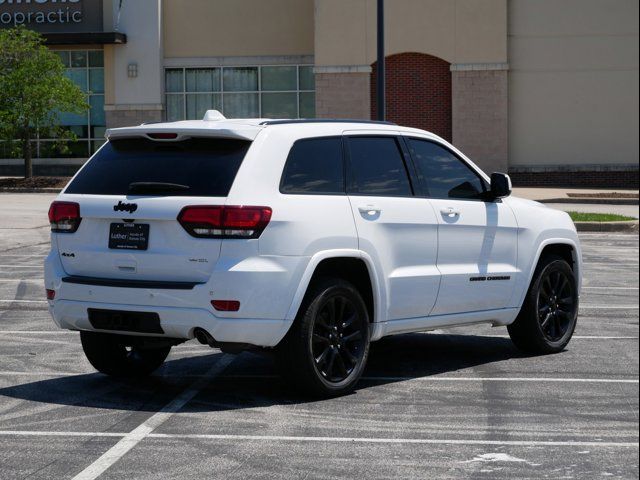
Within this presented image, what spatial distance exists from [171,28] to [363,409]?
4057 centimetres

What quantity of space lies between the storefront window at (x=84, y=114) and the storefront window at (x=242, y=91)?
285cm

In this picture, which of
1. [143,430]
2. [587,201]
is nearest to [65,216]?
[143,430]

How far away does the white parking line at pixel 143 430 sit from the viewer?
19.5ft

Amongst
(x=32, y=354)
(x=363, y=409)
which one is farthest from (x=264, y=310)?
(x=32, y=354)

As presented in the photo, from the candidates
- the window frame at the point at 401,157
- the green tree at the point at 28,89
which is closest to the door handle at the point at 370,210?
the window frame at the point at 401,157

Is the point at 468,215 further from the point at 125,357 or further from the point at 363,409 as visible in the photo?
the point at 125,357

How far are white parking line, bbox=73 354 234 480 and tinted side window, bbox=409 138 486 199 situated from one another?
2.11 m

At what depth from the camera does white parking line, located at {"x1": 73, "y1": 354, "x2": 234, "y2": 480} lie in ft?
19.5

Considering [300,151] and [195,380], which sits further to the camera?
[195,380]

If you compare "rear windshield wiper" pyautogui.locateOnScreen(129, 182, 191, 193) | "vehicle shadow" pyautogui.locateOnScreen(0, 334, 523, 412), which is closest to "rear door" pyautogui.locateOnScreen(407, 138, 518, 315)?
"vehicle shadow" pyautogui.locateOnScreen(0, 334, 523, 412)

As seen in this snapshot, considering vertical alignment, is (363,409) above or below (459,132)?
below

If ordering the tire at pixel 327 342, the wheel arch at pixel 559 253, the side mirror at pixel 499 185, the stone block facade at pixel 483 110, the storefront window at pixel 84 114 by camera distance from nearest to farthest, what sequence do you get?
the tire at pixel 327 342 → the side mirror at pixel 499 185 → the wheel arch at pixel 559 253 → the stone block facade at pixel 483 110 → the storefront window at pixel 84 114

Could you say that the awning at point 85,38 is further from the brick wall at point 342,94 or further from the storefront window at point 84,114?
the brick wall at point 342,94

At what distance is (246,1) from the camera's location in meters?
45.9
